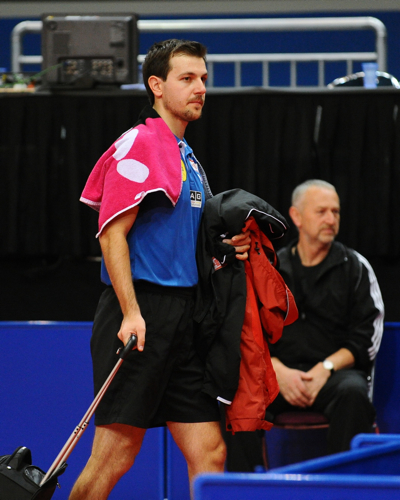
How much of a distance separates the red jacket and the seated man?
3.16 ft

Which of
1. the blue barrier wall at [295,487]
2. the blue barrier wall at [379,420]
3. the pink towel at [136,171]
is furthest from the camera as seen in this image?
the blue barrier wall at [379,420]

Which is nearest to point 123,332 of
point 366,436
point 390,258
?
point 366,436

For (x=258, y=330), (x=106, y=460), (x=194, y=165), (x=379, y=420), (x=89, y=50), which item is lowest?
(x=379, y=420)

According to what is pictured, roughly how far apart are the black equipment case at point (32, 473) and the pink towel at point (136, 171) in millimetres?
371

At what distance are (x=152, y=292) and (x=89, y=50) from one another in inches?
98.0

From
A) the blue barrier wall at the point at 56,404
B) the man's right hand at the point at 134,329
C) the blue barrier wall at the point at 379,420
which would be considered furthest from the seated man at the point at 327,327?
the man's right hand at the point at 134,329

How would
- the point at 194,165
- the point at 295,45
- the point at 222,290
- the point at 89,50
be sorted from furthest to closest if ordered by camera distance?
the point at 295,45
the point at 89,50
the point at 194,165
the point at 222,290

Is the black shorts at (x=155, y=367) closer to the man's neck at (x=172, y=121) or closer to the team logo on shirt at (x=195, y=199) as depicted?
the team logo on shirt at (x=195, y=199)

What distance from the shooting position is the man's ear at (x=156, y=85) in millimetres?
2013

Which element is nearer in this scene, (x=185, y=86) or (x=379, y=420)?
(x=185, y=86)

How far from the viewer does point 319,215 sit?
3266mm

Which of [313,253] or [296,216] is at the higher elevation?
[296,216]

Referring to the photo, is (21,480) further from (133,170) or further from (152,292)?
(133,170)

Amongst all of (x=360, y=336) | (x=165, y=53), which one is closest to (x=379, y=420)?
(x=360, y=336)
